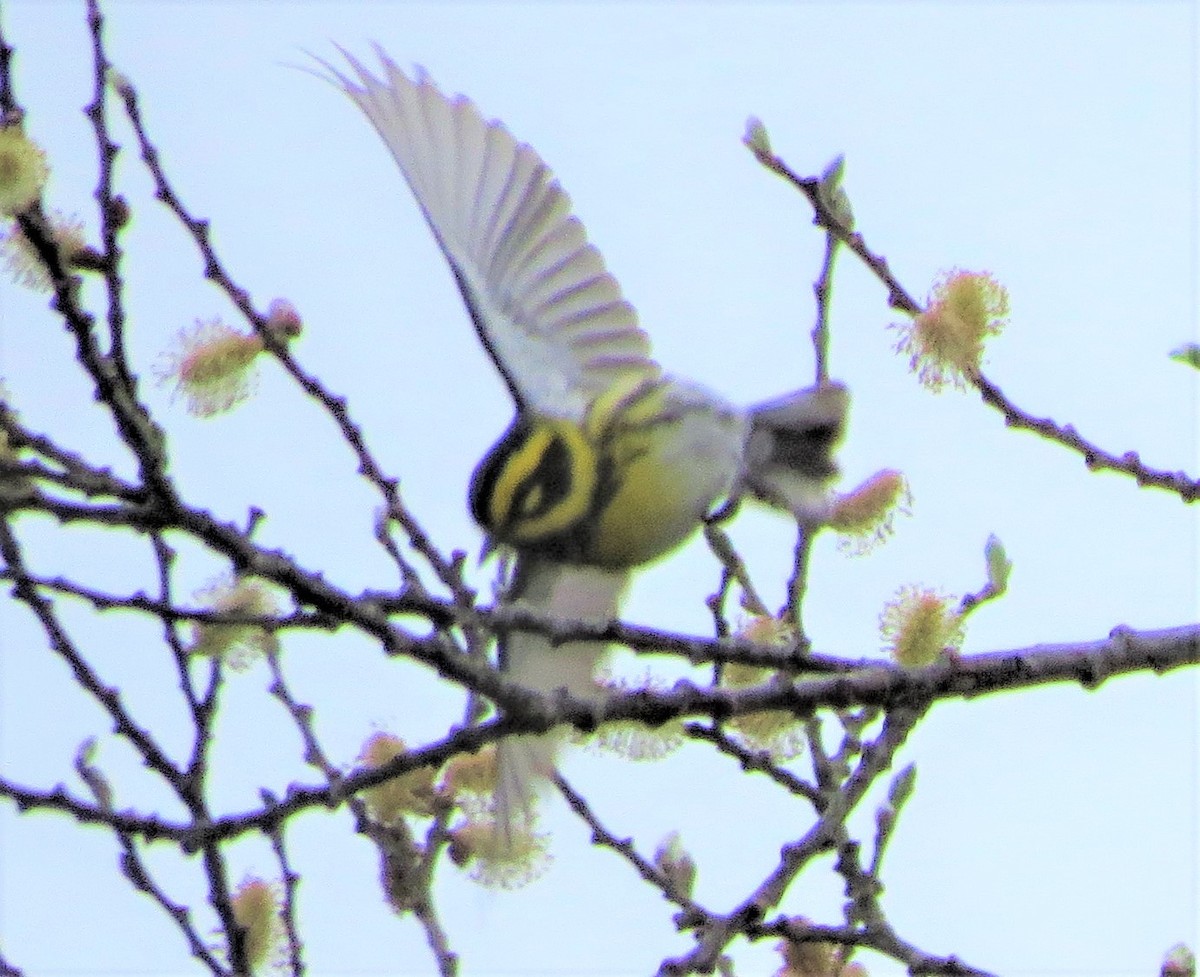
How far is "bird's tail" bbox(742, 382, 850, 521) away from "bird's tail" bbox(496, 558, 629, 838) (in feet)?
1.42

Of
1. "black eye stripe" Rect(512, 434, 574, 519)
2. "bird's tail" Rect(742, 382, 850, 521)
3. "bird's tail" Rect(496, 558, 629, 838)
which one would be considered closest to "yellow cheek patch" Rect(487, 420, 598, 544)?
"black eye stripe" Rect(512, 434, 574, 519)

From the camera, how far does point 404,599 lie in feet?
6.05

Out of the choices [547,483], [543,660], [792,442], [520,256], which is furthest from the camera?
[792,442]

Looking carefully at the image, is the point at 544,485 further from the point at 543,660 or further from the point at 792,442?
the point at 792,442

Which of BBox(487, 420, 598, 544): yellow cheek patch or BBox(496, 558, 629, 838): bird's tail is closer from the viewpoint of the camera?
BBox(496, 558, 629, 838): bird's tail

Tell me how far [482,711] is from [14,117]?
1.11 meters

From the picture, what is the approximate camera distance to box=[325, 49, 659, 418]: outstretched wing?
3777 millimetres

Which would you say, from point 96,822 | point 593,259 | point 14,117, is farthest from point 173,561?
point 593,259

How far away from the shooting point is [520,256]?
152 inches

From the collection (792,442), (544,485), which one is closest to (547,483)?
(544,485)

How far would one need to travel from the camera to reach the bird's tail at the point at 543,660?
10.5 feet

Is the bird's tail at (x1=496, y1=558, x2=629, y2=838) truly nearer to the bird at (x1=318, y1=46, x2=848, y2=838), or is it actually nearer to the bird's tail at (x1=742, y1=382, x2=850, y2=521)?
the bird at (x1=318, y1=46, x2=848, y2=838)

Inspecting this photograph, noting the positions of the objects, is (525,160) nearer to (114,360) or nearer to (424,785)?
(424,785)

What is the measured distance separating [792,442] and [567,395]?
0.56 metres
